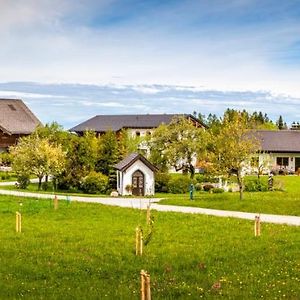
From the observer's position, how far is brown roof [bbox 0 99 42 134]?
82.9 metres

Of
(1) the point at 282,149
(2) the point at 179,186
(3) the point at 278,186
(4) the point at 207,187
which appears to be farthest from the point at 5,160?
(1) the point at 282,149

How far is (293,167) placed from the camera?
8044 centimetres

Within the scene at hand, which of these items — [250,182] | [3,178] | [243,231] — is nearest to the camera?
[243,231]

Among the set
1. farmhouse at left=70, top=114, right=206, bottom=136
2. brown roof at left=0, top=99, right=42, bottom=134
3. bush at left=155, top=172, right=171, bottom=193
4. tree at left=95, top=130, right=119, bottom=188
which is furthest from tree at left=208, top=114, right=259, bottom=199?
brown roof at left=0, top=99, right=42, bottom=134

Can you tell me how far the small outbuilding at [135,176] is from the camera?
51.9 meters

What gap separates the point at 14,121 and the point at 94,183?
3609 centimetres

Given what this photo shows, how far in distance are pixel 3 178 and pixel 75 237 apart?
40952 millimetres

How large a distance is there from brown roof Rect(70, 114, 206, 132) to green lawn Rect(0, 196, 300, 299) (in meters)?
58.8

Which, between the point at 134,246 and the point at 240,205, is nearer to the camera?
the point at 134,246

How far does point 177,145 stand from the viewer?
6669 centimetres

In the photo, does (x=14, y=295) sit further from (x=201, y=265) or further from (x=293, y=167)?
(x=293, y=167)

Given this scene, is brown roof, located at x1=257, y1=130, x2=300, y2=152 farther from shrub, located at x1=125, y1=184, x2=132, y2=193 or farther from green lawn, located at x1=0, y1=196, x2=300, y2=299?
green lawn, located at x1=0, y1=196, x2=300, y2=299

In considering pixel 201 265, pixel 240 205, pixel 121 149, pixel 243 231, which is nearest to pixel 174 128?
pixel 121 149

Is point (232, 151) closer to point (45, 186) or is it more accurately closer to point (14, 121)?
point (45, 186)
